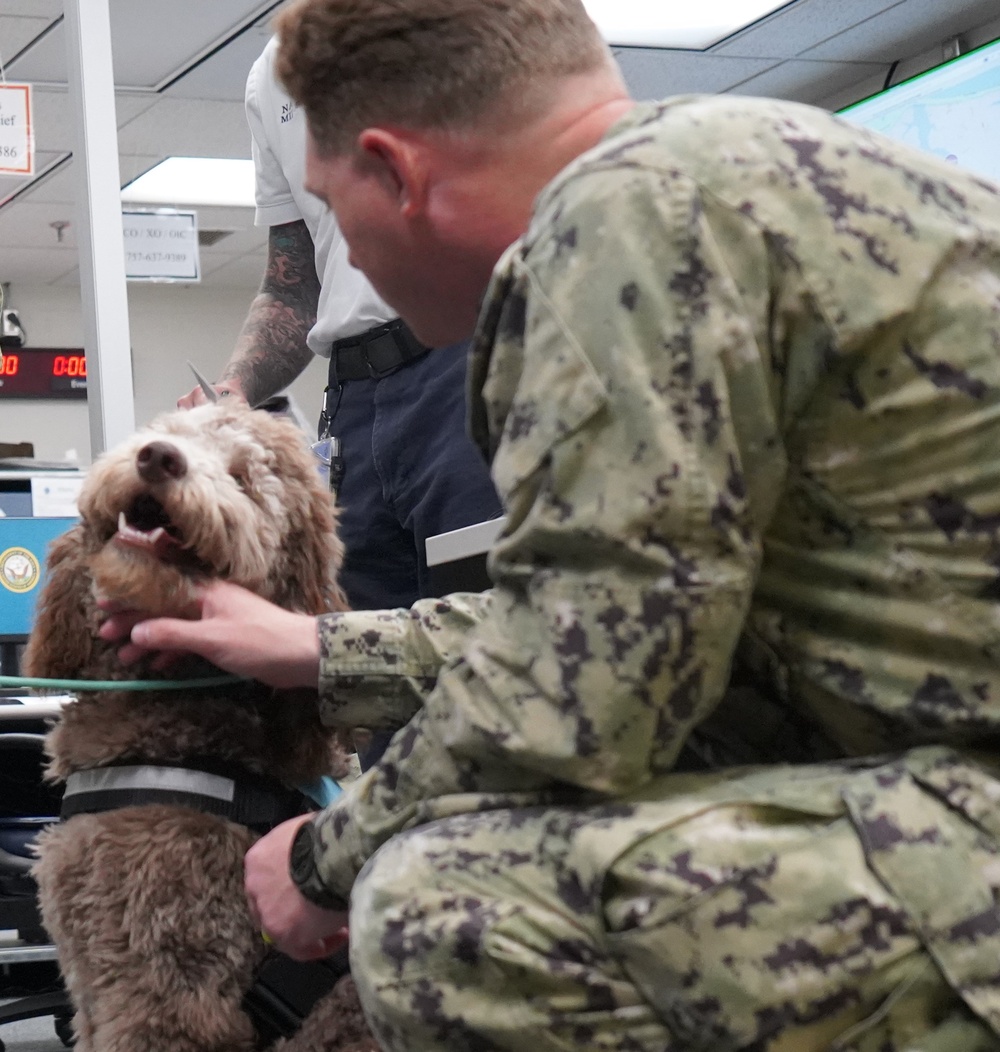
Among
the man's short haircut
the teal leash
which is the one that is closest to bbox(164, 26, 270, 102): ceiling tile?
the teal leash

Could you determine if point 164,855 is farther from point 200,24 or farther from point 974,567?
point 200,24

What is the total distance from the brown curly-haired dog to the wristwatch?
270 millimetres

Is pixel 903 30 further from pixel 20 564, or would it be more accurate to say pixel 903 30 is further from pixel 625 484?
pixel 625 484

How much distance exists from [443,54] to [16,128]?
335cm

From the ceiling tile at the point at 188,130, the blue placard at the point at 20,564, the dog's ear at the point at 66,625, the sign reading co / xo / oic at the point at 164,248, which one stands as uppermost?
the ceiling tile at the point at 188,130

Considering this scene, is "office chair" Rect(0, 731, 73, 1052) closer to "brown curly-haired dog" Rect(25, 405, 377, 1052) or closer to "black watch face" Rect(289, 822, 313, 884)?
"brown curly-haired dog" Rect(25, 405, 377, 1052)

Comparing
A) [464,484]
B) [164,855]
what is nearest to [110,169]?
[464,484]

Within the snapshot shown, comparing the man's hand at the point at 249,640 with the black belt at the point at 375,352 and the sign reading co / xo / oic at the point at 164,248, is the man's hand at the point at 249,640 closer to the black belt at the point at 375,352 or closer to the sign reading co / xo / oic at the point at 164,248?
the black belt at the point at 375,352

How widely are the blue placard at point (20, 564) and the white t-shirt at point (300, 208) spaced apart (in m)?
1.17

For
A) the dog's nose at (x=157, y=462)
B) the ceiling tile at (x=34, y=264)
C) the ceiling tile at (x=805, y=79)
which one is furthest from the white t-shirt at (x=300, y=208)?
the ceiling tile at (x=34, y=264)

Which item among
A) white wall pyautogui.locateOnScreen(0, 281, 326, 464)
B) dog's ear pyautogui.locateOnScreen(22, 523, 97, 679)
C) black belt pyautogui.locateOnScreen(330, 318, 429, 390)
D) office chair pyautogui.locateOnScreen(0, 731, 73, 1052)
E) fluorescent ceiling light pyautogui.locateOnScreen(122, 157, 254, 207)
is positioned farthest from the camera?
white wall pyautogui.locateOnScreen(0, 281, 326, 464)

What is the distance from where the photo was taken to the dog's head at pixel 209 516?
5.24ft

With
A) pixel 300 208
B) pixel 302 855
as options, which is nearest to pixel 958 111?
pixel 300 208

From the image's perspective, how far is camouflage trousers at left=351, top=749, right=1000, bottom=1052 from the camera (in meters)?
0.99
